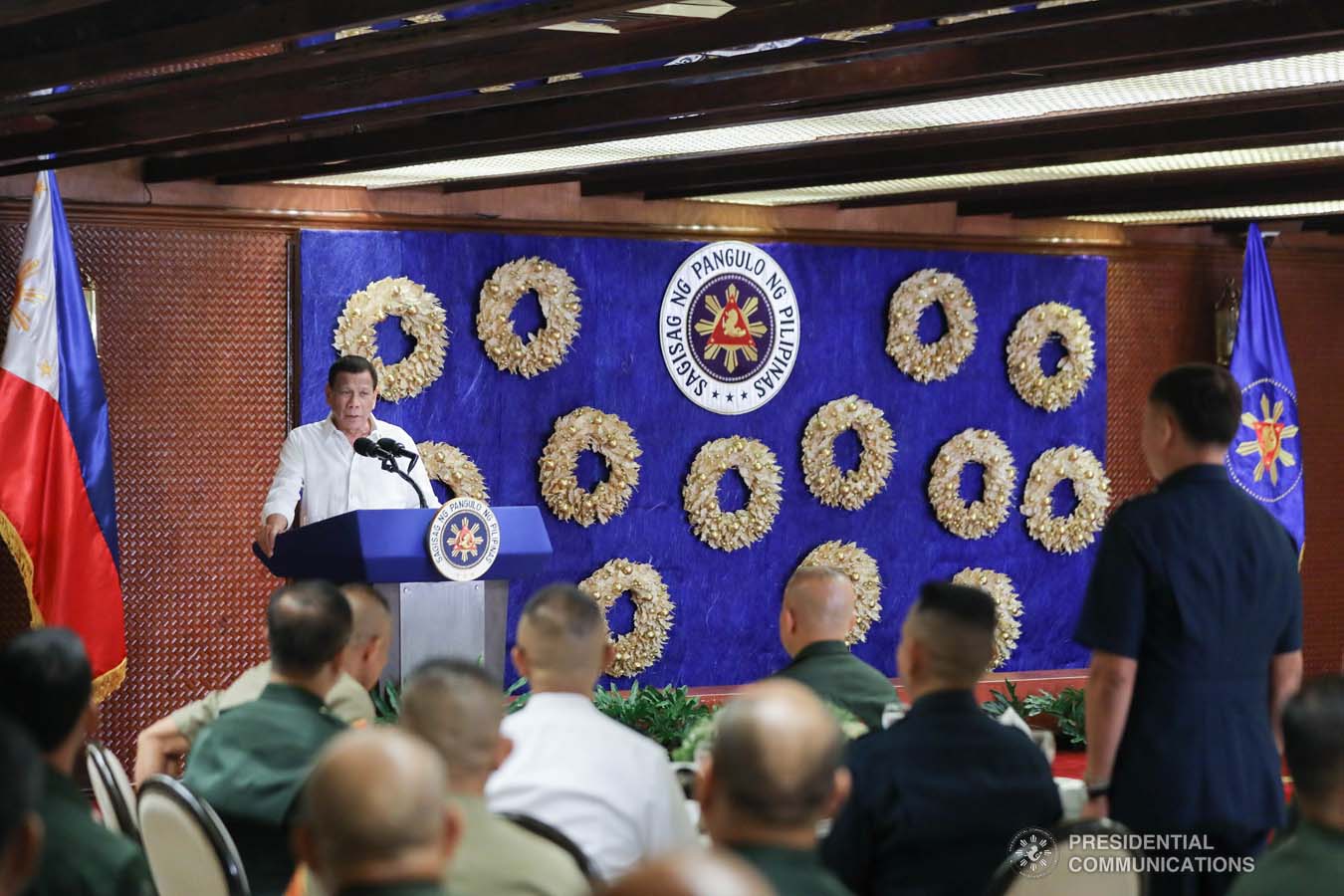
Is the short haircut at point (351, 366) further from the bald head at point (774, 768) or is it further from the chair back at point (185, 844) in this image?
the bald head at point (774, 768)

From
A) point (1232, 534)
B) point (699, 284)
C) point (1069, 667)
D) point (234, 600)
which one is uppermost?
point (699, 284)

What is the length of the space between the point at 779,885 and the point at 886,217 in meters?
7.51

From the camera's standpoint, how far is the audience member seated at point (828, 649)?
4020mm

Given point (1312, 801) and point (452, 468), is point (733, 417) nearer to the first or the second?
point (452, 468)

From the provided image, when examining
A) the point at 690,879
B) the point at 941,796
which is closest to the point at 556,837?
the point at 941,796

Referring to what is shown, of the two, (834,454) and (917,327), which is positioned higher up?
(917,327)

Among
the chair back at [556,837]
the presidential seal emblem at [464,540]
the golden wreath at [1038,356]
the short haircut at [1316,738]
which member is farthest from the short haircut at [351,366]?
the short haircut at [1316,738]

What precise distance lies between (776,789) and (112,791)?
203 centimetres

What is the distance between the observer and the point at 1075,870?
9.57ft

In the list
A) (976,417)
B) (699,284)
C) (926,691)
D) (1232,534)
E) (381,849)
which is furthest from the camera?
(976,417)

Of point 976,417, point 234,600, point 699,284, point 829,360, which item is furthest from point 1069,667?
point 234,600

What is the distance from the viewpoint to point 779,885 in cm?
211

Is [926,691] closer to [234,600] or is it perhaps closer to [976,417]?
[234,600]

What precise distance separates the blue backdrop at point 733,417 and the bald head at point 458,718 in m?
5.39
